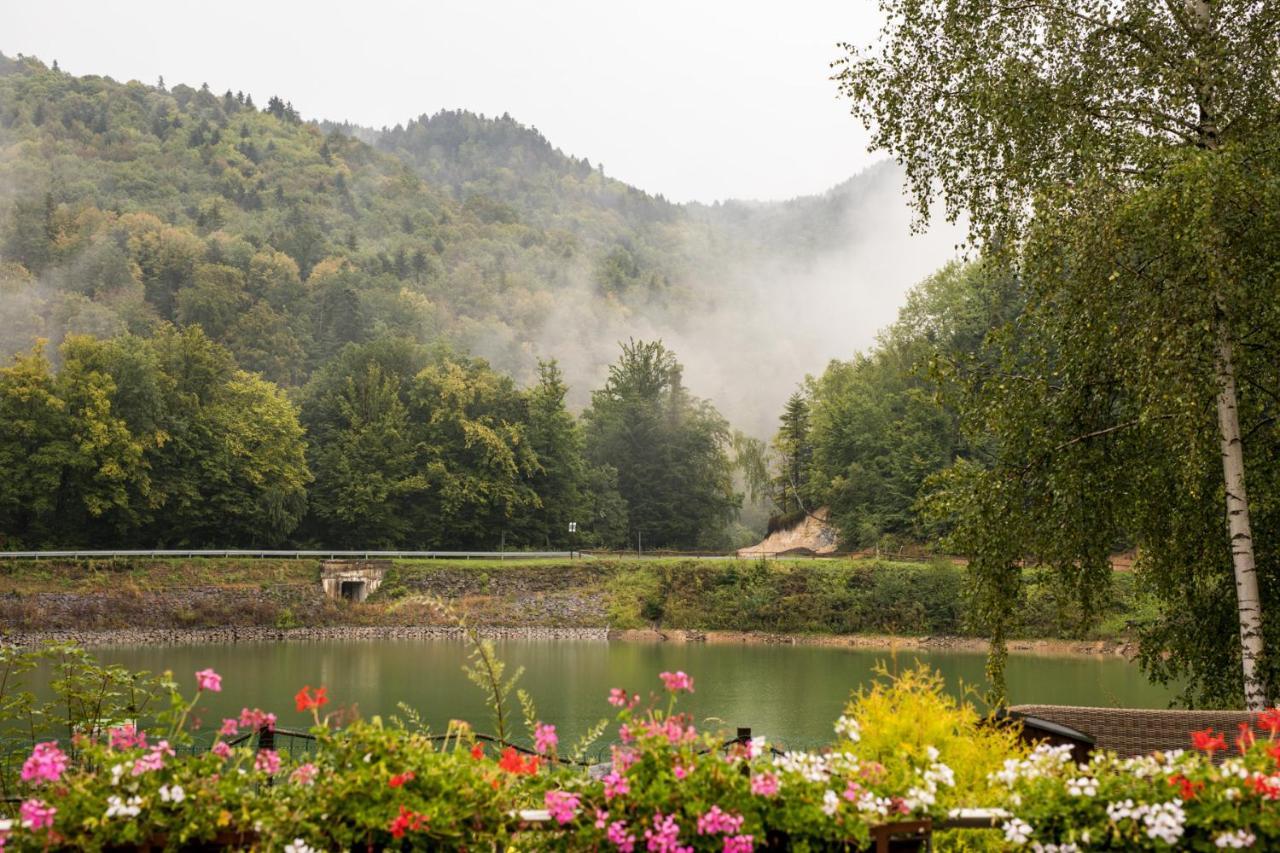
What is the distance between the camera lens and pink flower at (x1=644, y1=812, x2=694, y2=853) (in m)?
3.46

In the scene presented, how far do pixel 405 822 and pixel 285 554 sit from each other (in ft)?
149

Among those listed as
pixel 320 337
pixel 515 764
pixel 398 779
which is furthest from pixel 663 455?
pixel 398 779

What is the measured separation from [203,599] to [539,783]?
3984 centimetres

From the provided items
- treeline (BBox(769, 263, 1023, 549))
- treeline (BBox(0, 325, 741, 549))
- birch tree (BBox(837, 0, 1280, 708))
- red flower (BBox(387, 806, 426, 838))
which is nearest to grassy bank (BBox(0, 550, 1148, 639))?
treeline (BBox(769, 263, 1023, 549))

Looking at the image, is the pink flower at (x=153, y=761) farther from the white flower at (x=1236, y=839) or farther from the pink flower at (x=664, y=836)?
the white flower at (x=1236, y=839)

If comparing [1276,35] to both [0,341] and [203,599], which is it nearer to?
[203,599]

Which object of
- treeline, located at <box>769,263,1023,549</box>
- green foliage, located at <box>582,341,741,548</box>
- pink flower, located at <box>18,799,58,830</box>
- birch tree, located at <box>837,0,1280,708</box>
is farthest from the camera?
green foliage, located at <box>582,341,741,548</box>

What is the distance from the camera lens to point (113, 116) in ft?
487

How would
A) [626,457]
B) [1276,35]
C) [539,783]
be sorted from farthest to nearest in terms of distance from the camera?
[626,457]
[1276,35]
[539,783]

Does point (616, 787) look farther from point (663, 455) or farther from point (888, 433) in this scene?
point (663, 455)

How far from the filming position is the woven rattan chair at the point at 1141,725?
6.17 metres

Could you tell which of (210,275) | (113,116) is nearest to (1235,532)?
(210,275)

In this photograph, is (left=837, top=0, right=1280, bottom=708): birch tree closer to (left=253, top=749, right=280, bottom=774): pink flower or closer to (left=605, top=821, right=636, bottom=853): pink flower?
(left=605, top=821, right=636, bottom=853): pink flower

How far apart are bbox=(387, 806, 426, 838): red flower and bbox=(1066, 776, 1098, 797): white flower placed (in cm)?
209
